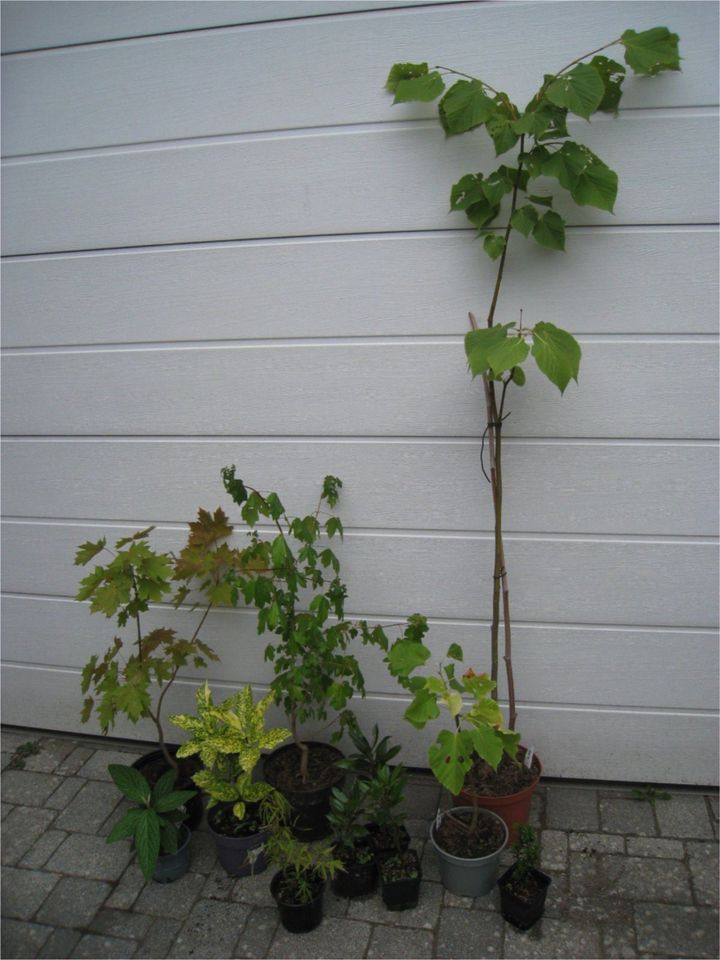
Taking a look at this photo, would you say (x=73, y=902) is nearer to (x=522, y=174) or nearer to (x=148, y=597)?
(x=148, y=597)

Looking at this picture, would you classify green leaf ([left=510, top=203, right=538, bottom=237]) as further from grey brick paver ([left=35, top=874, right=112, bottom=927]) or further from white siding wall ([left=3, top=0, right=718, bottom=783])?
grey brick paver ([left=35, top=874, right=112, bottom=927])

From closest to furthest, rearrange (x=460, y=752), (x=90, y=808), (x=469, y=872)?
(x=460, y=752) < (x=469, y=872) < (x=90, y=808)

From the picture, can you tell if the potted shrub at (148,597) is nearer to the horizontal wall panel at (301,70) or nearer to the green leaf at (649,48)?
the horizontal wall panel at (301,70)

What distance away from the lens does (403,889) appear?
201 cm

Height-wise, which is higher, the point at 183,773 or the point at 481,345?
the point at 481,345

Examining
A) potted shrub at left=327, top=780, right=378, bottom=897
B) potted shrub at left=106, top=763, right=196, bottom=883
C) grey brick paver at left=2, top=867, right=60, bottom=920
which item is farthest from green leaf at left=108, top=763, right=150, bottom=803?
potted shrub at left=327, top=780, right=378, bottom=897

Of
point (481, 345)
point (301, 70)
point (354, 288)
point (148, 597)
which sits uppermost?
point (301, 70)

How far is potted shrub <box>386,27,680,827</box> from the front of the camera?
6.15 ft

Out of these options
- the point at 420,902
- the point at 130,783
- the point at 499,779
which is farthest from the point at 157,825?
the point at 499,779

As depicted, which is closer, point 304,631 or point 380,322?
point 304,631

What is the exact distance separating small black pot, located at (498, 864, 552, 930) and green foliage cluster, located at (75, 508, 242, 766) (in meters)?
1.08

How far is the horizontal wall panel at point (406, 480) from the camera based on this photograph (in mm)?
2248

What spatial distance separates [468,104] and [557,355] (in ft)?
2.40

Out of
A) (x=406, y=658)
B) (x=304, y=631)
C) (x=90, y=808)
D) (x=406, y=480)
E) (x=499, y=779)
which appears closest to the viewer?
(x=406, y=658)
